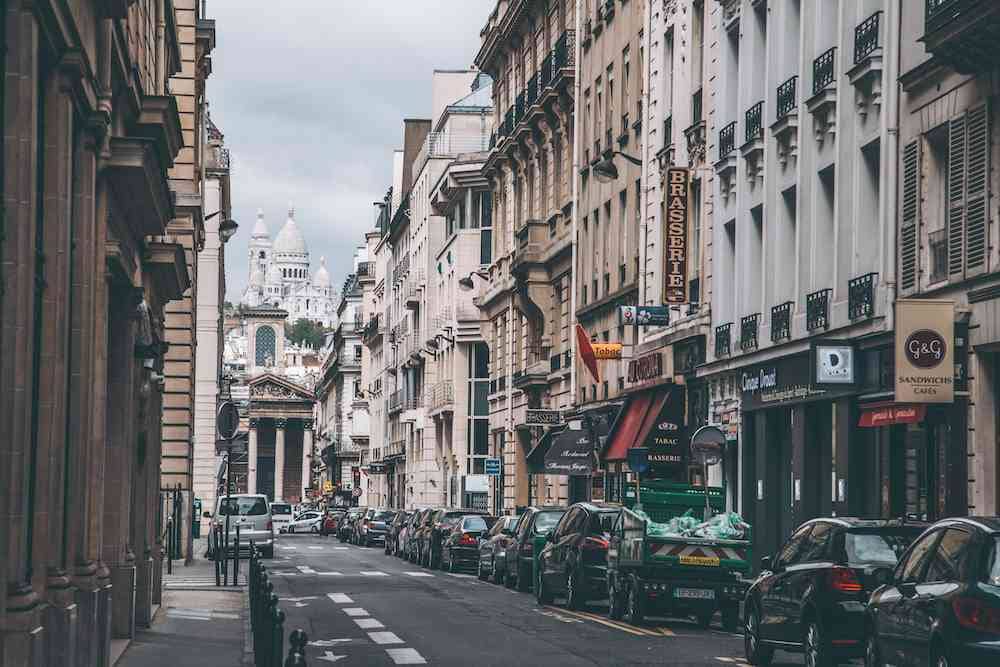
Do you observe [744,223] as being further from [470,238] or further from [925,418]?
[470,238]

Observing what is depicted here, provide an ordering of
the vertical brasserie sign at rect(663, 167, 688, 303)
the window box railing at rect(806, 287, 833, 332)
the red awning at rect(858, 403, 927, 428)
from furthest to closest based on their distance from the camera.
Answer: the vertical brasserie sign at rect(663, 167, 688, 303)
the window box railing at rect(806, 287, 833, 332)
the red awning at rect(858, 403, 927, 428)

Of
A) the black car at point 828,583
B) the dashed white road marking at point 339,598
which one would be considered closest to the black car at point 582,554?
the dashed white road marking at point 339,598

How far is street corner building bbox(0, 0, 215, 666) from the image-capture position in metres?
12.5

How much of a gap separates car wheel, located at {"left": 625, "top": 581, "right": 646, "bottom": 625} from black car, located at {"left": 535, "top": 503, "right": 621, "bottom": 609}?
2.52 metres

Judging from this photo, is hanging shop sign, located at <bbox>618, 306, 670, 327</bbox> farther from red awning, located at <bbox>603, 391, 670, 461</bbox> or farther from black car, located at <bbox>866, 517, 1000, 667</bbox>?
black car, located at <bbox>866, 517, 1000, 667</bbox>

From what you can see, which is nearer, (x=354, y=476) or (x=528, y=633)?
(x=528, y=633)

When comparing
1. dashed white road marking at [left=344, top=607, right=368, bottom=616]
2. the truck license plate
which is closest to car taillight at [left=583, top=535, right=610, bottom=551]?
dashed white road marking at [left=344, top=607, right=368, bottom=616]

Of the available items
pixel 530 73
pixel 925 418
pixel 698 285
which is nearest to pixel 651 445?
pixel 698 285

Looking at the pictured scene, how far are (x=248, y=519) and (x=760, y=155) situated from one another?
25.2 meters

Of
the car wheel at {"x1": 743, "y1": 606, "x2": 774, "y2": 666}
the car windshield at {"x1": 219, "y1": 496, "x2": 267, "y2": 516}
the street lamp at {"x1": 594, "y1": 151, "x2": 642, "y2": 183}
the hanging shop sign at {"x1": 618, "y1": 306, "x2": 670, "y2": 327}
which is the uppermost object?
the street lamp at {"x1": 594, "y1": 151, "x2": 642, "y2": 183}

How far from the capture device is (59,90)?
14672mm

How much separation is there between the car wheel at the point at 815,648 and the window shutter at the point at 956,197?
8.60 metres

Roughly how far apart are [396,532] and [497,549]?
21.0 meters

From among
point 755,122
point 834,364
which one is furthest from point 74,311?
point 755,122
